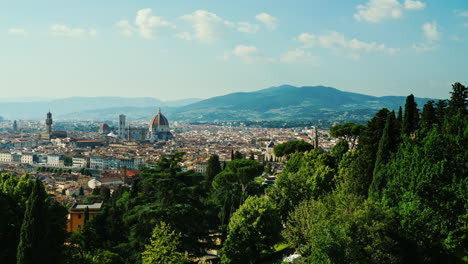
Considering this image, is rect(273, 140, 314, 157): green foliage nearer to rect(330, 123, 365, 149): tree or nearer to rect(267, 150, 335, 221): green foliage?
rect(330, 123, 365, 149): tree

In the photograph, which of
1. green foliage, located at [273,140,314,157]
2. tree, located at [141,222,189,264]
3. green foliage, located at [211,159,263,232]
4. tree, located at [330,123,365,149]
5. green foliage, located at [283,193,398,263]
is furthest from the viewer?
green foliage, located at [273,140,314,157]

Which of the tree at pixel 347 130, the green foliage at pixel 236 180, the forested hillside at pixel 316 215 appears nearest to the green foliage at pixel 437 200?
the forested hillside at pixel 316 215

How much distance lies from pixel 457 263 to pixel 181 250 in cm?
894

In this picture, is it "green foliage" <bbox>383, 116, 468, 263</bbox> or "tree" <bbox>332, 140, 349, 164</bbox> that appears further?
"tree" <bbox>332, 140, 349, 164</bbox>

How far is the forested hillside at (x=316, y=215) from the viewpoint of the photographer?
12.9 meters

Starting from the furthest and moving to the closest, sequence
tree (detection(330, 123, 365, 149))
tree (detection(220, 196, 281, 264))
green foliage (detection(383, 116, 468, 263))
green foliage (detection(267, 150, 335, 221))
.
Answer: tree (detection(330, 123, 365, 149)), green foliage (detection(267, 150, 335, 221)), tree (detection(220, 196, 281, 264)), green foliage (detection(383, 116, 468, 263))

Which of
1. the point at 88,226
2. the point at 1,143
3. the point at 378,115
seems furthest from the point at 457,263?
the point at 1,143

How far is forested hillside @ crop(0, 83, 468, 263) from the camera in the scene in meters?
12.9

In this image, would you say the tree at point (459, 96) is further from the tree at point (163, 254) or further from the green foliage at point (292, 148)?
the green foliage at point (292, 148)

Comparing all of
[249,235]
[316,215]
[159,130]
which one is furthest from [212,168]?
[159,130]

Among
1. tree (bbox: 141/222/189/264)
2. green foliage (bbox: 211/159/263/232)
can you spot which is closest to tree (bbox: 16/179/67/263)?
tree (bbox: 141/222/189/264)

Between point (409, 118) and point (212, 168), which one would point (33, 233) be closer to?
point (409, 118)

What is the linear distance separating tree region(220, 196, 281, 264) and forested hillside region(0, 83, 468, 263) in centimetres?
4

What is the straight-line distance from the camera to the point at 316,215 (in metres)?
15.6
